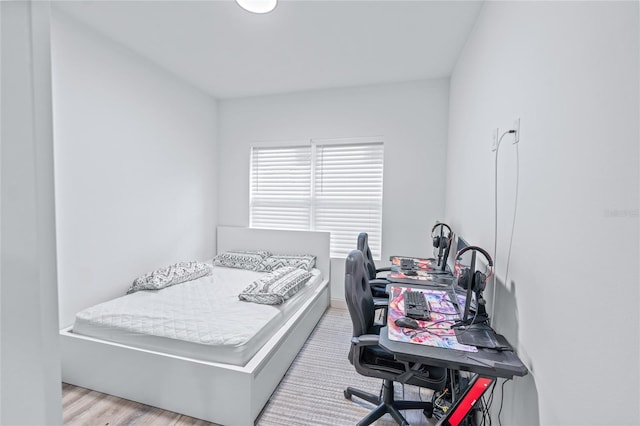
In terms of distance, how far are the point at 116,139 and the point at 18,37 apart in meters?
2.62

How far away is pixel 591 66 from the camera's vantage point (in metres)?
0.88

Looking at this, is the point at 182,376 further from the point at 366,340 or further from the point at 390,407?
the point at 390,407

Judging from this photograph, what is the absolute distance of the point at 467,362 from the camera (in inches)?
42.8

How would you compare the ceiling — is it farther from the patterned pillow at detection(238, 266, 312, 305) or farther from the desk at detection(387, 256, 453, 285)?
the patterned pillow at detection(238, 266, 312, 305)

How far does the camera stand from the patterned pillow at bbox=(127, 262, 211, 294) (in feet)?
8.64

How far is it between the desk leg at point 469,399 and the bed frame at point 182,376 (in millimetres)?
1078

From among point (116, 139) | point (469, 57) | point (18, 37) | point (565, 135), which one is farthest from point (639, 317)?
point (116, 139)

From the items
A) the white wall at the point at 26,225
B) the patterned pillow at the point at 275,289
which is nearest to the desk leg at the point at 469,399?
the white wall at the point at 26,225

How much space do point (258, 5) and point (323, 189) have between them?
2152 mm

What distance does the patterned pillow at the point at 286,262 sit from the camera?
10.9 ft

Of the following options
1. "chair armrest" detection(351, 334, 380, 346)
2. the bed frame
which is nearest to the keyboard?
"chair armrest" detection(351, 334, 380, 346)

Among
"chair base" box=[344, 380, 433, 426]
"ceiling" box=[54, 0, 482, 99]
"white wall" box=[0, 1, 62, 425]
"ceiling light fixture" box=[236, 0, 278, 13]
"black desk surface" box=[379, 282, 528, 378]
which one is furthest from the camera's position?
"ceiling" box=[54, 0, 482, 99]

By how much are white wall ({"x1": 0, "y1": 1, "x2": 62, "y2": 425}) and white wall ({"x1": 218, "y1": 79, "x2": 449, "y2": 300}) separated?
328cm

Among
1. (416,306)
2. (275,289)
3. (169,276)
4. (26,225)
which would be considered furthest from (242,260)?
(26,225)
